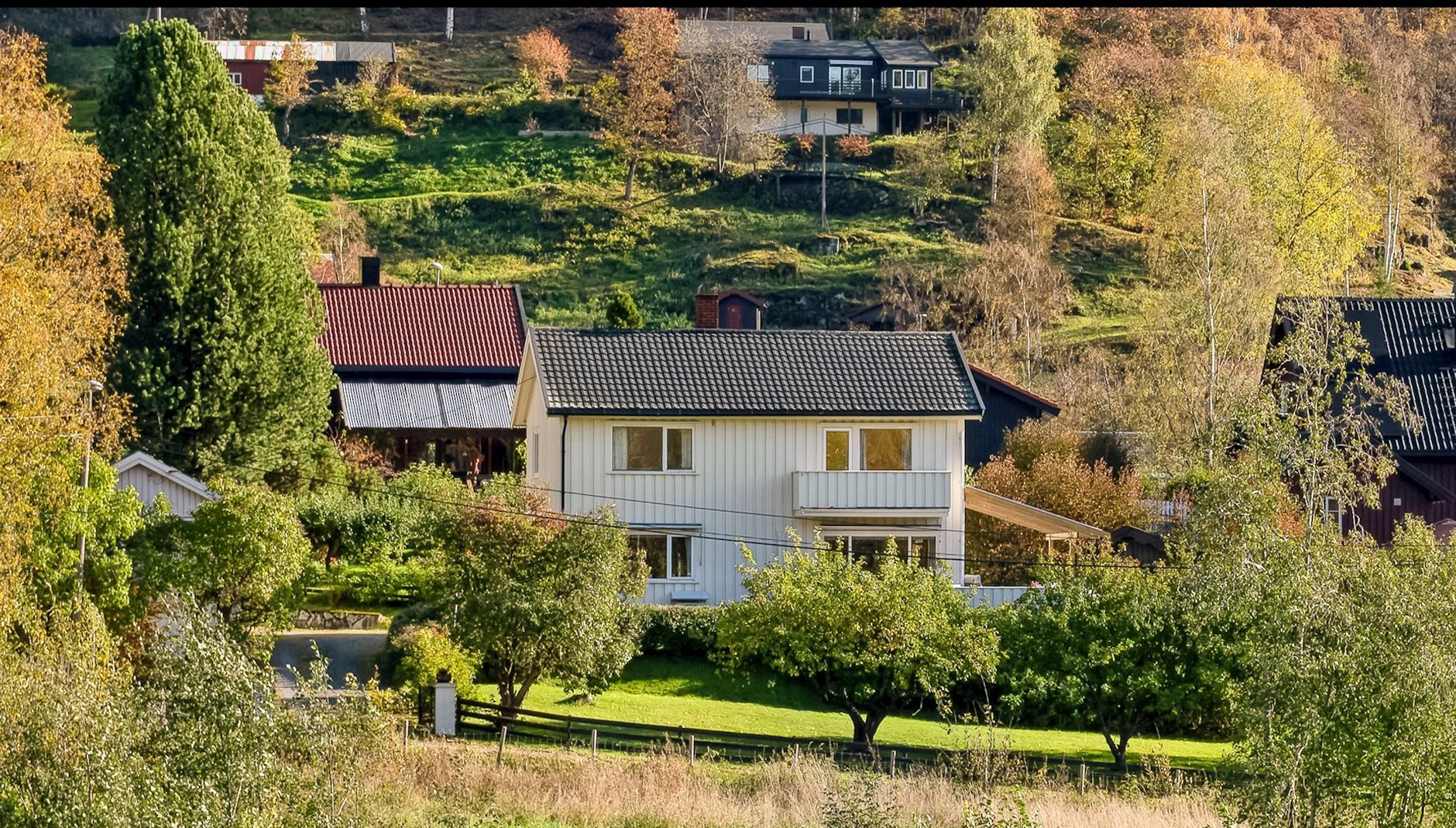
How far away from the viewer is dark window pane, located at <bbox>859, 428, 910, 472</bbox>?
37156 mm

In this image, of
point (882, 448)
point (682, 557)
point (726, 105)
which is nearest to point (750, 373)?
point (882, 448)

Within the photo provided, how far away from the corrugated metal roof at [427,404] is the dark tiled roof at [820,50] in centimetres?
4794

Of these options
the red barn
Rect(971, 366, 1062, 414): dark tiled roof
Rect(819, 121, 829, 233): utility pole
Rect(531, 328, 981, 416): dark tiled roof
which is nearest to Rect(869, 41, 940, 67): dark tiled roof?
Rect(819, 121, 829, 233): utility pole

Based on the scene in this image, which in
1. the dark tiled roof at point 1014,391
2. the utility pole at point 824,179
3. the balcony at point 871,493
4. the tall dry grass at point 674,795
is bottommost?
the tall dry grass at point 674,795

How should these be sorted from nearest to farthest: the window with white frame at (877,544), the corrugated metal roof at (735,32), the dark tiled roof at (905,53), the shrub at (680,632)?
the shrub at (680,632), the window with white frame at (877,544), the dark tiled roof at (905,53), the corrugated metal roof at (735,32)

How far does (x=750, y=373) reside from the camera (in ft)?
123

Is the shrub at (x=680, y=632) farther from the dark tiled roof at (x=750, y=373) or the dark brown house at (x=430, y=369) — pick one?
the dark brown house at (x=430, y=369)

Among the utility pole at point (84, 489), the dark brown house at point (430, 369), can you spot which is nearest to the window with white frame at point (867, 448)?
the dark brown house at point (430, 369)

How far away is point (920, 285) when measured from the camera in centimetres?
6944

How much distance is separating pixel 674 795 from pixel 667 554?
13803mm

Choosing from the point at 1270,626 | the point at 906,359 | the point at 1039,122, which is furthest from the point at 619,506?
the point at 1039,122

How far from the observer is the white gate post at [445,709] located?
26.2 metres

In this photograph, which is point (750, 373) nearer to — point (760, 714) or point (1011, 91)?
point (760, 714)

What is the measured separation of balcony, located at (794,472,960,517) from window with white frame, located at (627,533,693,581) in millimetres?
2391
